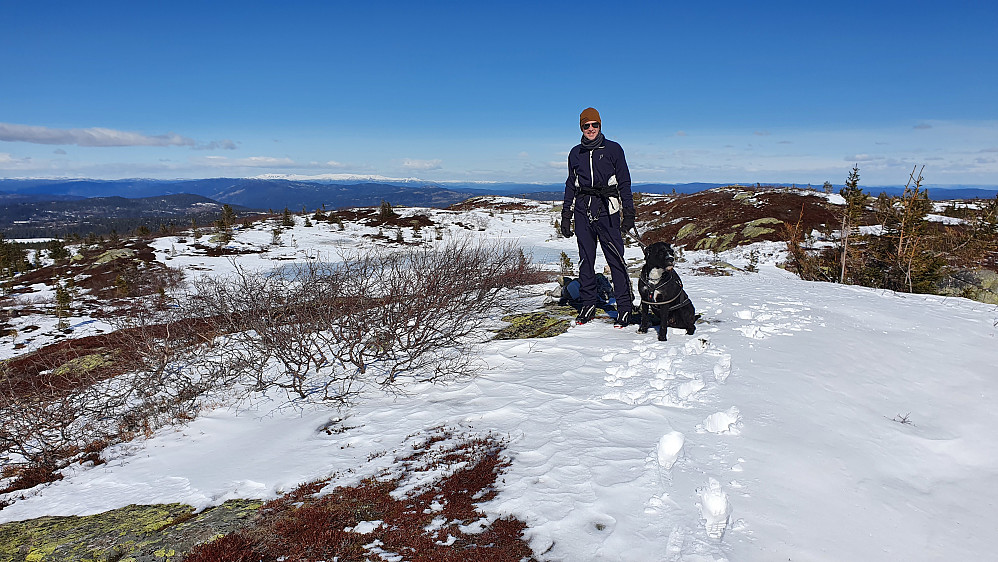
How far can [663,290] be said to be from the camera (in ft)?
19.2

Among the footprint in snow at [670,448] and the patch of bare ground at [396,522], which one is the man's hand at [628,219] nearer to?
the footprint in snow at [670,448]

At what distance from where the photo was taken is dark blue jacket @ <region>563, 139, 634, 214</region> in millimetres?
5961

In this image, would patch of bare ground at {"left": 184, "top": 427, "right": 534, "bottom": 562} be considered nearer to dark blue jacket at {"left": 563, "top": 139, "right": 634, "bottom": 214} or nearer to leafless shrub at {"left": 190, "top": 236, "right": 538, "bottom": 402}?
leafless shrub at {"left": 190, "top": 236, "right": 538, "bottom": 402}

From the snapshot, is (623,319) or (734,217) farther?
(734,217)

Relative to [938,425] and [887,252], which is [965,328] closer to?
[938,425]

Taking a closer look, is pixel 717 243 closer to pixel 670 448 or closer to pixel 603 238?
pixel 603 238

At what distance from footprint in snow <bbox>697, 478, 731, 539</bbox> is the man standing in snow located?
12.0 ft

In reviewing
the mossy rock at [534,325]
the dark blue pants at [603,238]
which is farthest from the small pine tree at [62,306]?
the dark blue pants at [603,238]

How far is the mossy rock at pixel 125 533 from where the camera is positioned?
9.16ft

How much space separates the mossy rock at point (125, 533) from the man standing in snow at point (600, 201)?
4640 millimetres

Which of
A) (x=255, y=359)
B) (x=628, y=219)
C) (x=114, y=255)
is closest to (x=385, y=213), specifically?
(x=114, y=255)

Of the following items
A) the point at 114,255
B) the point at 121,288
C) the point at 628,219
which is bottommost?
the point at 121,288

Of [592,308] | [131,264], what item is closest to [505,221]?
[131,264]

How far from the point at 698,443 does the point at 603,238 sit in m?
3.47
